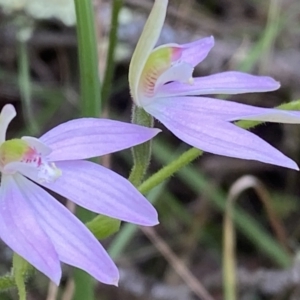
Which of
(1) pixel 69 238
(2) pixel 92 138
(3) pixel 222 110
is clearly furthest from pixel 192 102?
(1) pixel 69 238

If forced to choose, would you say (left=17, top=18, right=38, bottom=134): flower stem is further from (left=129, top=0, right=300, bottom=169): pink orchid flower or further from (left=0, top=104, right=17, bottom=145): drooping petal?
(left=0, top=104, right=17, bottom=145): drooping petal

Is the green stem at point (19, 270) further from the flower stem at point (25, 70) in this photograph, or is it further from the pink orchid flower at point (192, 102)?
the flower stem at point (25, 70)

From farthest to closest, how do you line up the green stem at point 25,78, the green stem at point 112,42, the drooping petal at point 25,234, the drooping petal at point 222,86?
the green stem at point 25,78, the green stem at point 112,42, the drooping petal at point 222,86, the drooping petal at point 25,234

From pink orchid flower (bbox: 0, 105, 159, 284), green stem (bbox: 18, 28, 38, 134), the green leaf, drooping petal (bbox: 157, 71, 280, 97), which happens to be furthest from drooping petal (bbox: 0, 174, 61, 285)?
green stem (bbox: 18, 28, 38, 134)

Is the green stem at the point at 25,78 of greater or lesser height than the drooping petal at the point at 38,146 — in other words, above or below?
below

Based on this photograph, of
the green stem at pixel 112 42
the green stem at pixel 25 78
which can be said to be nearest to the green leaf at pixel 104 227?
the green stem at pixel 112 42

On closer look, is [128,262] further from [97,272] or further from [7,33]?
[97,272]

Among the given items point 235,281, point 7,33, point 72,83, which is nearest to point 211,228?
point 235,281

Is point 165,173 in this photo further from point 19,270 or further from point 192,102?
point 19,270
